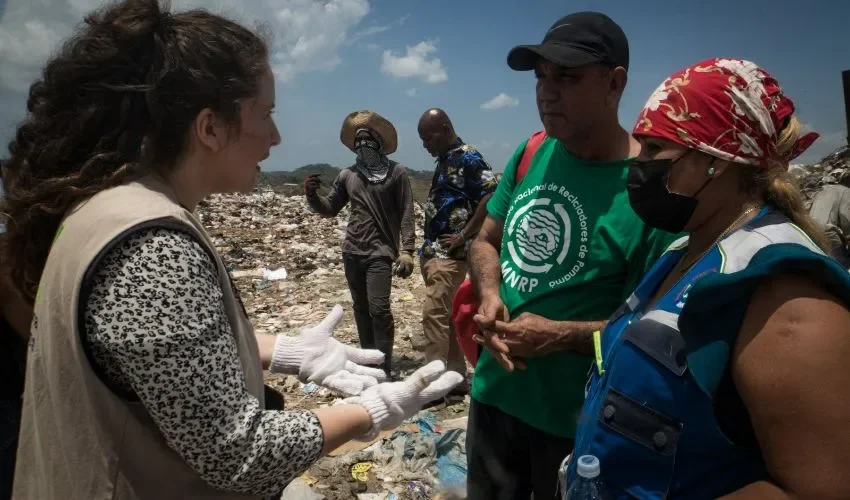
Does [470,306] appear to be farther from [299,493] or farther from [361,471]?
[361,471]

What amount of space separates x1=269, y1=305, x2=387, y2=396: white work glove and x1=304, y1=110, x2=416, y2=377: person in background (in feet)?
9.83

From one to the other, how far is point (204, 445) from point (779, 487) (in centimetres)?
104

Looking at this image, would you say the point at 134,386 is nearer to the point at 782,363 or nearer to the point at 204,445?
the point at 204,445

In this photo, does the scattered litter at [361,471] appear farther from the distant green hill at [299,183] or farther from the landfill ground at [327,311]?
the distant green hill at [299,183]

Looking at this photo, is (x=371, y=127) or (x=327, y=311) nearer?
(x=371, y=127)

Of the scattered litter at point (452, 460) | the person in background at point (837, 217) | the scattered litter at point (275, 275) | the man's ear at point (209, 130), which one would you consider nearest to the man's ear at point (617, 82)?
the man's ear at point (209, 130)

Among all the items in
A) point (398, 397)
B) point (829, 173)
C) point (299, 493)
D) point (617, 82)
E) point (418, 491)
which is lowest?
point (418, 491)

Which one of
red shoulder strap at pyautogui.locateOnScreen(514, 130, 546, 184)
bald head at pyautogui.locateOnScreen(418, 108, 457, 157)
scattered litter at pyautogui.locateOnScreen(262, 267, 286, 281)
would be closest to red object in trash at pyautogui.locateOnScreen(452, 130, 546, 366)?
red shoulder strap at pyautogui.locateOnScreen(514, 130, 546, 184)

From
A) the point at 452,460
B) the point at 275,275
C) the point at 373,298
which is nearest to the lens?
the point at 452,460

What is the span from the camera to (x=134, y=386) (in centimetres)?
97

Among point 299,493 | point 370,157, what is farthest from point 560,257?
point 370,157

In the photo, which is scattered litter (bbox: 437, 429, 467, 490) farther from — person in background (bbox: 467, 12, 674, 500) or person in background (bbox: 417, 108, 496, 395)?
person in background (bbox: 467, 12, 674, 500)

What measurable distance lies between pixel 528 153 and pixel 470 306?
653 mm

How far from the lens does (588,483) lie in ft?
4.12
